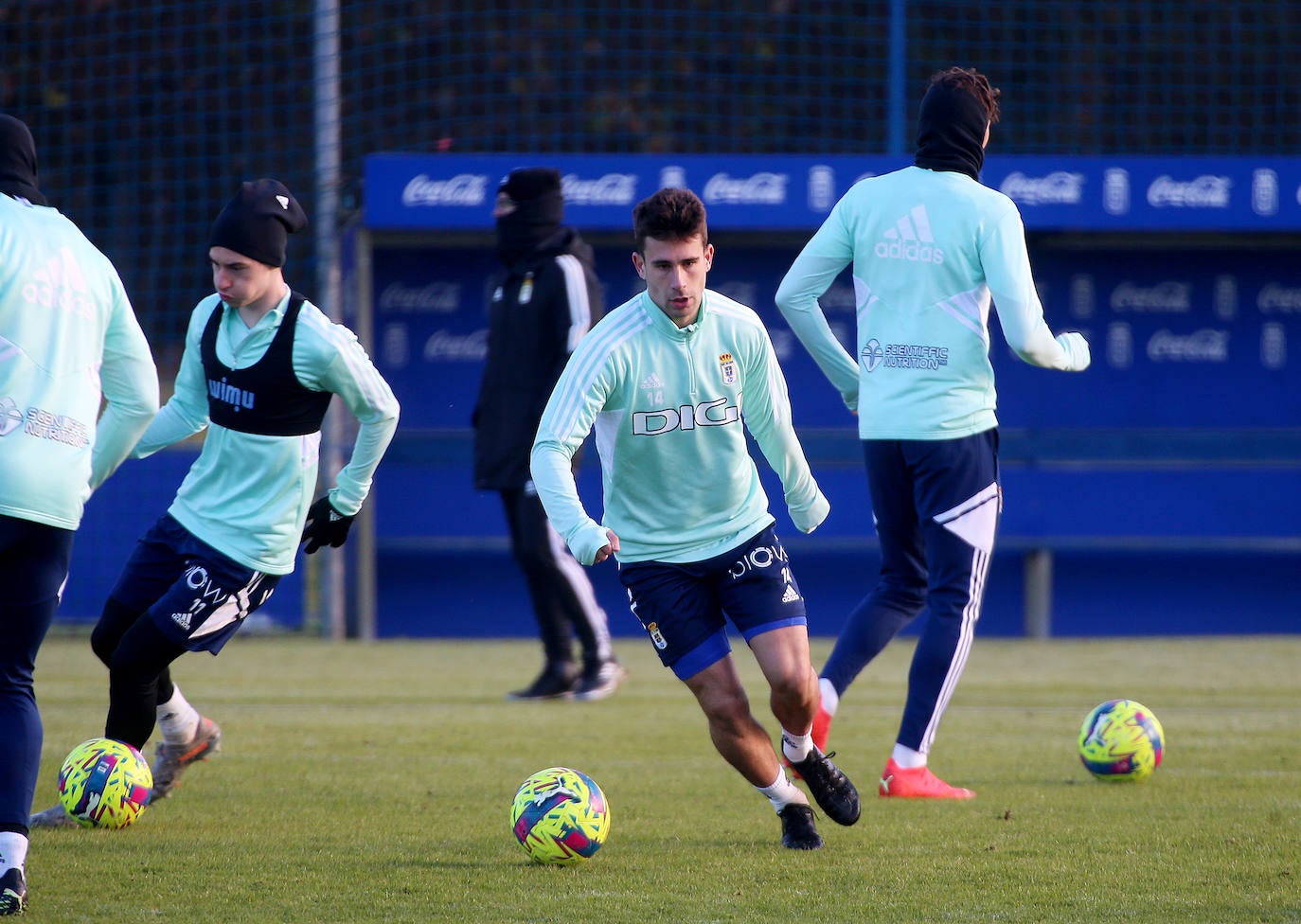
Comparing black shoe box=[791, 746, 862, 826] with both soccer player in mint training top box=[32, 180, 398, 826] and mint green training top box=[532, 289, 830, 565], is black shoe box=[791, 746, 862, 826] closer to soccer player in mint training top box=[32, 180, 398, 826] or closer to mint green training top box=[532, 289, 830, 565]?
mint green training top box=[532, 289, 830, 565]

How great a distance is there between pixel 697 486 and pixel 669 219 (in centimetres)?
74

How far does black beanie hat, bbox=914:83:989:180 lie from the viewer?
209 inches

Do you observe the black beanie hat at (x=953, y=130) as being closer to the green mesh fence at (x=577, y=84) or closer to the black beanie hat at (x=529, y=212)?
the black beanie hat at (x=529, y=212)

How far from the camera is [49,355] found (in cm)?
394

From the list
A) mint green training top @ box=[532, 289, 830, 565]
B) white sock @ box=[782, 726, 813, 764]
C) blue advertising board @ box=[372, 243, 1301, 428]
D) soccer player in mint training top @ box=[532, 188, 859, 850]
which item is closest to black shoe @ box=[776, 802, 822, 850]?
soccer player in mint training top @ box=[532, 188, 859, 850]

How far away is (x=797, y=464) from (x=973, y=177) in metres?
1.27

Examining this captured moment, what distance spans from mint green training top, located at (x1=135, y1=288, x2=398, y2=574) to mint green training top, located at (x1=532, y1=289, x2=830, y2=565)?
2.78 ft

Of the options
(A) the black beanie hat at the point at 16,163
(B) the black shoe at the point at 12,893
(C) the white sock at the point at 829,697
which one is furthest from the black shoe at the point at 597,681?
(A) the black beanie hat at the point at 16,163

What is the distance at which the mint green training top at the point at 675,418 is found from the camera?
179 inches

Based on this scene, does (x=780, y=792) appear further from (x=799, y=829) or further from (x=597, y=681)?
(x=597, y=681)

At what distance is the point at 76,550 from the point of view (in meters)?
11.1

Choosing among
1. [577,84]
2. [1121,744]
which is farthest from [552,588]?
[577,84]

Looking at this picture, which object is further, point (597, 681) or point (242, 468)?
point (597, 681)

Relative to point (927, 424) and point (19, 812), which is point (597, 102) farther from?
point (19, 812)
